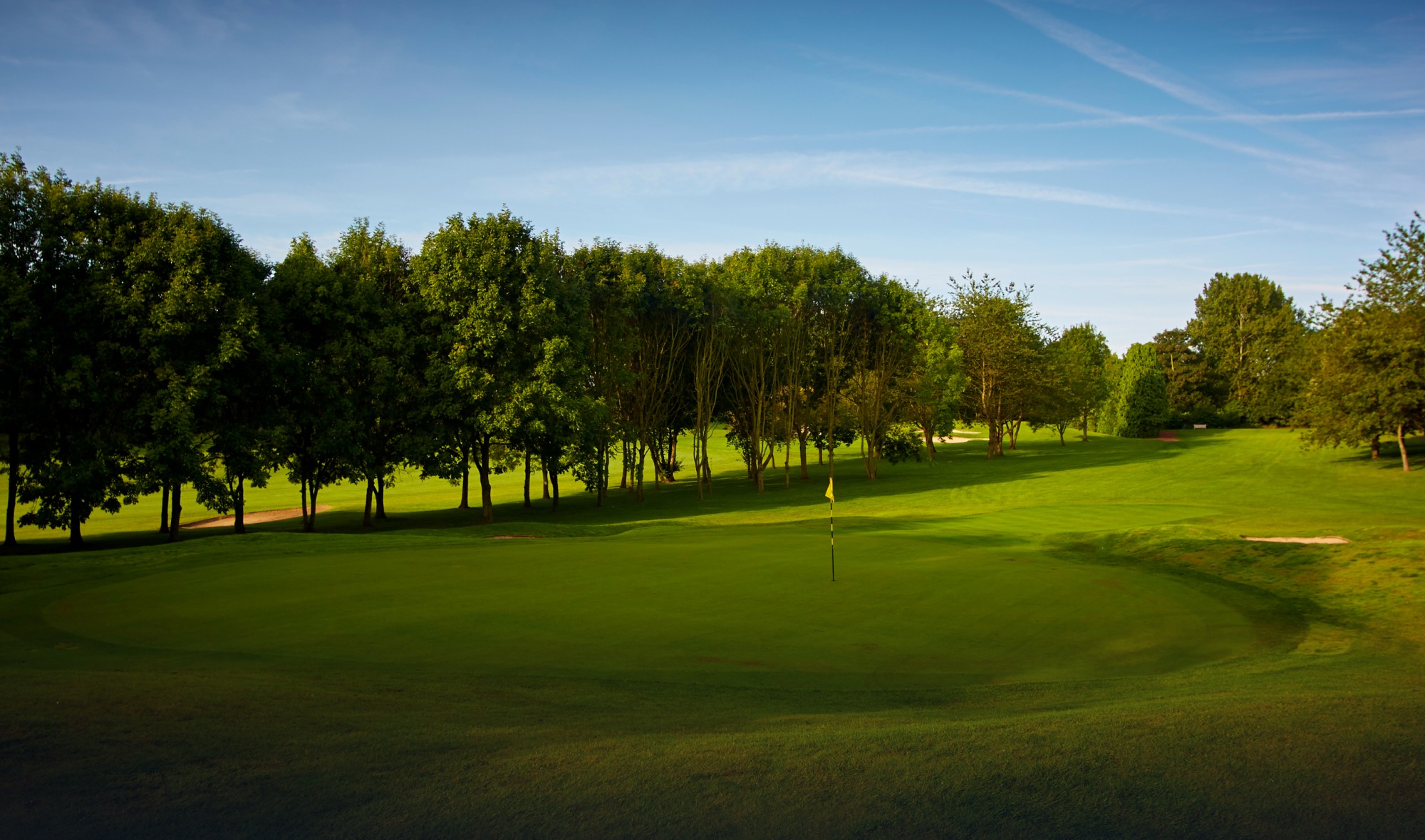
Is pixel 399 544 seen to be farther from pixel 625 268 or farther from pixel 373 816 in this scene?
pixel 625 268

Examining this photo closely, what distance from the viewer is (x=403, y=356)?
3653 cm

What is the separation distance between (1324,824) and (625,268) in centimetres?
4304

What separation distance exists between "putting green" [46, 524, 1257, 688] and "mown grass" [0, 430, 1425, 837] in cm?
8

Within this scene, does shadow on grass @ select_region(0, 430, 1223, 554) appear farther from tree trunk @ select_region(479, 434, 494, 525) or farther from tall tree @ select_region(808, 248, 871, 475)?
Result: tall tree @ select_region(808, 248, 871, 475)

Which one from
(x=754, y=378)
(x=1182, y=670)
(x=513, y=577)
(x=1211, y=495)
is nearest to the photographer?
(x=1182, y=670)

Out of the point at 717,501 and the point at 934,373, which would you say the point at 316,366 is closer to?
the point at 717,501

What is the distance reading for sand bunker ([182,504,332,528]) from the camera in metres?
42.8

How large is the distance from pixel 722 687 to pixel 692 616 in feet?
11.9

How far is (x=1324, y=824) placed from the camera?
4.23m

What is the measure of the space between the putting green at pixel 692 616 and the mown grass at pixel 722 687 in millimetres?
78

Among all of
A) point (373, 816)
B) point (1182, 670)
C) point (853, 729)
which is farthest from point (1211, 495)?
point (373, 816)

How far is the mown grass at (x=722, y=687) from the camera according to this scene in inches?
177

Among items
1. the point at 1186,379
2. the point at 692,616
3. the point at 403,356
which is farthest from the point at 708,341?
the point at 1186,379

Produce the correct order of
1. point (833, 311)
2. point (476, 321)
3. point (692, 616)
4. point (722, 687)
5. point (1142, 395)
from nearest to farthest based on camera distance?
point (722, 687) < point (692, 616) < point (476, 321) < point (833, 311) < point (1142, 395)
